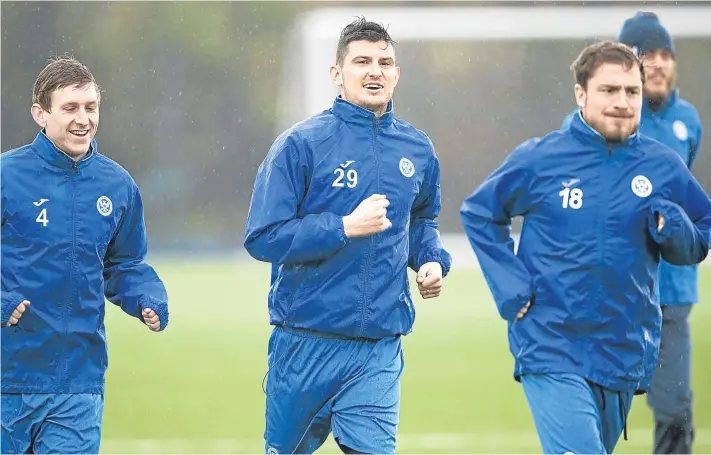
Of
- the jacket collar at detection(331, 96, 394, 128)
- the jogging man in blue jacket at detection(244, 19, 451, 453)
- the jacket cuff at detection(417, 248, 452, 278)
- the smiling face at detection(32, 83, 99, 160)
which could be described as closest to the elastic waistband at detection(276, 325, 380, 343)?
the jogging man in blue jacket at detection(244, 19, 451, 453)

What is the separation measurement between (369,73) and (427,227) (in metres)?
0.61

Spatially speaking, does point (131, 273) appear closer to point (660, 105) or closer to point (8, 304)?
point (8, 304)

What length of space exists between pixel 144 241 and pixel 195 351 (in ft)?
22.6

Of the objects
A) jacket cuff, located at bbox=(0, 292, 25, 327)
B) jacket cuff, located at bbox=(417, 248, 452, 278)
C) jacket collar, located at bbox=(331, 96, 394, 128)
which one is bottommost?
jacket cuff, located at bbox=(0, 292, 25, 327)

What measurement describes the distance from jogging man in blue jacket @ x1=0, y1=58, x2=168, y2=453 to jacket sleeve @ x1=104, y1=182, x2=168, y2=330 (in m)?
0.01

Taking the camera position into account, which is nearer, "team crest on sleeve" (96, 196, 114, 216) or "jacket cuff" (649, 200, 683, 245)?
"jacket cuff" (649, 200, 683, 245)

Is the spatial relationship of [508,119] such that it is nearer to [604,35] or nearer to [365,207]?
[604,35]

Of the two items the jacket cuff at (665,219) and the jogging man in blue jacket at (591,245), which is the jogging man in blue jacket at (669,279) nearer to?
the jogging man in blue jacket at (591,245)

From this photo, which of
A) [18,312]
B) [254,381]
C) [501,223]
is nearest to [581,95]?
[501,223]

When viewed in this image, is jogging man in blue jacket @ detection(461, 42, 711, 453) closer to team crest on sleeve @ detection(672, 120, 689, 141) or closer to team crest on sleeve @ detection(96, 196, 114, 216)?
team crest on sleeve @ detection(96, 196, 114, 216)

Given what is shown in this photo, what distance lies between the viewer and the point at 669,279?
5984 millimetres

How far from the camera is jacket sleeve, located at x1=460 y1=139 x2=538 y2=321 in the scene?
4.49 m

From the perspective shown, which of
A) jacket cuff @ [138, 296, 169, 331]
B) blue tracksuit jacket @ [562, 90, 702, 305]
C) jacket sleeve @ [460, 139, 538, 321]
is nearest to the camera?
jacket sleeve @ [460, 139, 538, 321]

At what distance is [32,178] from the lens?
185 inches
